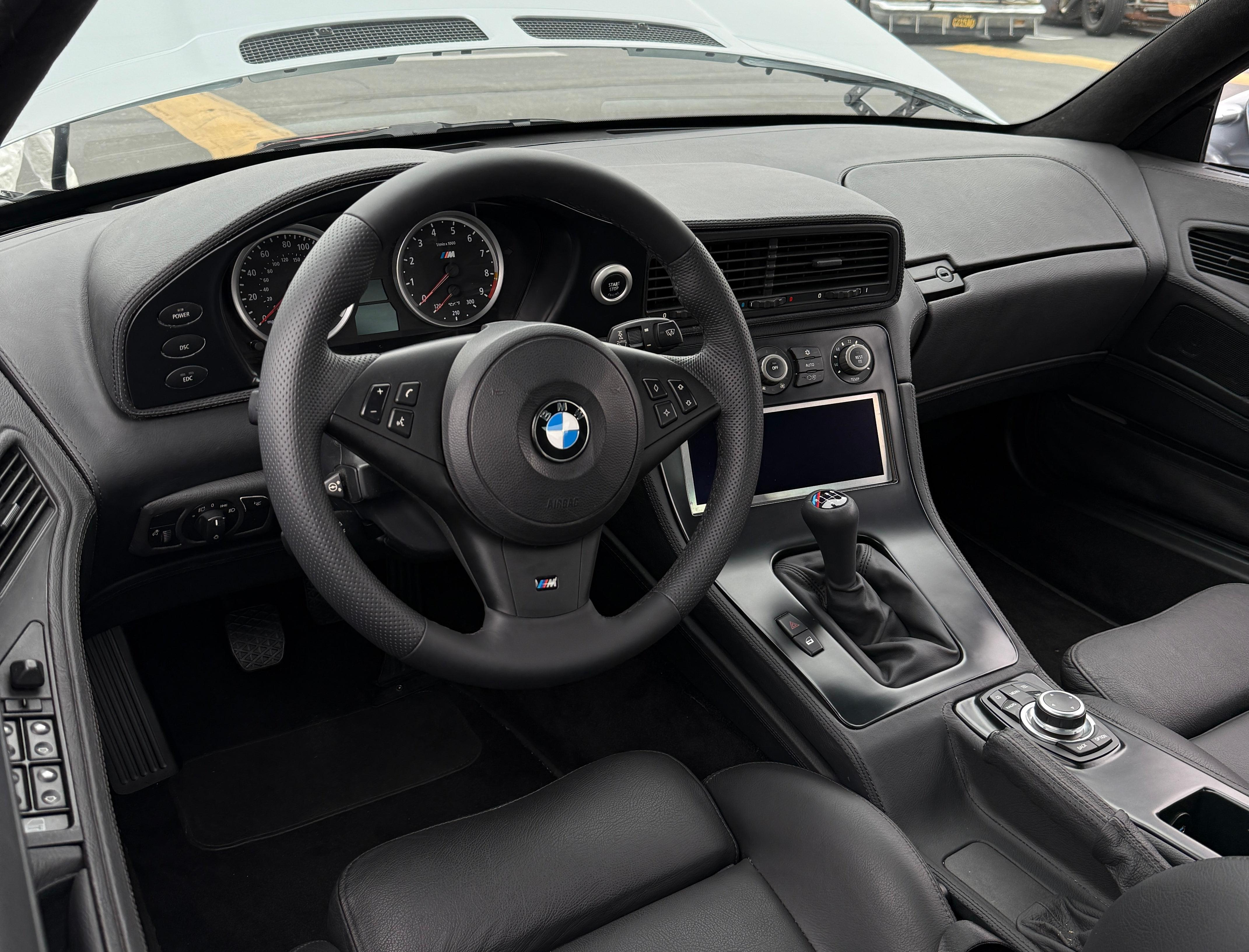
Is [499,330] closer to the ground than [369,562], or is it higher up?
higher up

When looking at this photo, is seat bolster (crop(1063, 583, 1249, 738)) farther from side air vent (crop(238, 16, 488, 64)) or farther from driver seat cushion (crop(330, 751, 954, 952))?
side air vent (crop(238, 16, 488, 64))

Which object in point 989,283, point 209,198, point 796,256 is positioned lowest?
point 989,283

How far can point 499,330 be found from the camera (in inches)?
49.9

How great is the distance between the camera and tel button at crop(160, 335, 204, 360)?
148 centimetres

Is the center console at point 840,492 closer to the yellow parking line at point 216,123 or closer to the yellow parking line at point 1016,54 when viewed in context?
the yellow parking line at point 216,123

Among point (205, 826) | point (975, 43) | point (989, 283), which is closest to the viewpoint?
point (205, 826)

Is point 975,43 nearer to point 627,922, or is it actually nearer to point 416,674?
point 416,674

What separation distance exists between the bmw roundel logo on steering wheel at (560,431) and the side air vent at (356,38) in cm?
99

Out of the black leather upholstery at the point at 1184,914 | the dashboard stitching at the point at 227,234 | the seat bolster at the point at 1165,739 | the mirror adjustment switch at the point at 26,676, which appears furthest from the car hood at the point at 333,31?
the seat bolster at the point at 1165,739

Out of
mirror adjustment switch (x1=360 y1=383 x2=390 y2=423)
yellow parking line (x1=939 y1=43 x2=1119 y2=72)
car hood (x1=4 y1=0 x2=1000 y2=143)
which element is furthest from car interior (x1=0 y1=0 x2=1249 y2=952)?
yellow parking line (x1=939 y1=43 x2=1119 y2=72)

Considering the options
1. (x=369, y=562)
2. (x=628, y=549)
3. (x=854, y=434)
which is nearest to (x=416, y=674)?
(x=369, y=562)

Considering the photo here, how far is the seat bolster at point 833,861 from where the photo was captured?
1.23 m

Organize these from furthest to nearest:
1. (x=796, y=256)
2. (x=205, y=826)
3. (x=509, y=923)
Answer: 1. (x=205, y=826)
2. (x=796, y=256)
3. (x=509, y=923)

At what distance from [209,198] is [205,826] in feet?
3.96
